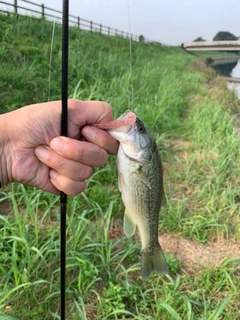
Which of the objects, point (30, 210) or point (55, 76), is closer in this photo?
point (30, 210)

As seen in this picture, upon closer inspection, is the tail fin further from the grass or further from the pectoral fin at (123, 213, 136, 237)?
the grass

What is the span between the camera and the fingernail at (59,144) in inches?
48.1

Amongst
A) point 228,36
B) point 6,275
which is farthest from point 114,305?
point 228,36

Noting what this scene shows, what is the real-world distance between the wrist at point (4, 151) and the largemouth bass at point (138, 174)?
0.43 m

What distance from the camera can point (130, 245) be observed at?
2604 mm

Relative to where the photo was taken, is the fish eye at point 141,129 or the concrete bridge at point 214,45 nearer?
the fish eye at point 141,129

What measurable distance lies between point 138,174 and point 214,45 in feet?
113

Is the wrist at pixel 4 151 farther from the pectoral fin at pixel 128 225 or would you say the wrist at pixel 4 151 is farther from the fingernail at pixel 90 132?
the pectoral fin at pixel 128 225

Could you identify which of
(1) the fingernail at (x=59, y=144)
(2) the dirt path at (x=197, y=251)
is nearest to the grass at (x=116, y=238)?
(2) the dirt path at (x=197, y=251)

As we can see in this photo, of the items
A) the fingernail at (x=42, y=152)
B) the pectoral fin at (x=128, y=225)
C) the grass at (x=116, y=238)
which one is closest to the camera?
the fingernail at (x=42, y=152)

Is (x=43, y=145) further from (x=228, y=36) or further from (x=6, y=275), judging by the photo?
(x=228, y=36)

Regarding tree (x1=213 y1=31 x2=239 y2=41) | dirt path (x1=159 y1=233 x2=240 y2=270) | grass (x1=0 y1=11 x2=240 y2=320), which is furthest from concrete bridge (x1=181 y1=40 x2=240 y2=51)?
dirt path (x1=159 y1=233 x2=240 y2=270)

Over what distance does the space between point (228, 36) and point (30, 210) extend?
3327 cm

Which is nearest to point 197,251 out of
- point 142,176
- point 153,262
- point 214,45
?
point 153,262
